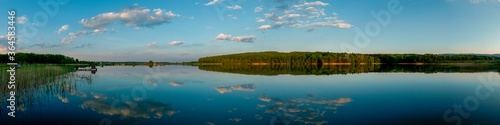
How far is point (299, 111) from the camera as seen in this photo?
14.7 m

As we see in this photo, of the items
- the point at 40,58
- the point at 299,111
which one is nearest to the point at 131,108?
the point at 299,111

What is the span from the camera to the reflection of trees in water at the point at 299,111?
41.5 ft

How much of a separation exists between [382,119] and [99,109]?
41.8 feet

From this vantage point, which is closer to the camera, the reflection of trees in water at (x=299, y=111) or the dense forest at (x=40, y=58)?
A: the reflection of trees in water at (x=299, y=111)

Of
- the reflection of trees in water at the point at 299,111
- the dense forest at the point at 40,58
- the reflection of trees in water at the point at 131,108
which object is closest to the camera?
the reflection of trees in water at the point at 299,111

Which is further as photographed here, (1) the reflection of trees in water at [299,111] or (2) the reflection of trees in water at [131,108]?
(2) the reflection of trees in water at [131,108]

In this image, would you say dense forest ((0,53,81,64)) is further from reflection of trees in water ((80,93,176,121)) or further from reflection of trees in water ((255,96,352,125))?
reflection of trees in water ((255,96,352,125))

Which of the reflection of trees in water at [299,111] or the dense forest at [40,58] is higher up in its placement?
the dense forest at [40,58]

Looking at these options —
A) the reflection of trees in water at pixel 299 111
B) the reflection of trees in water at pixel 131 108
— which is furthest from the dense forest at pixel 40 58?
the reflection of trees in water at pixel 299 111

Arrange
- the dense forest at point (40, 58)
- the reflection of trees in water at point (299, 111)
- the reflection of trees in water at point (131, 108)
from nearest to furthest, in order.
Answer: the reflection of trees in water at point (299, 111), the reflection of trees in water at point (131, 108), the dense forest at point (40, 58)

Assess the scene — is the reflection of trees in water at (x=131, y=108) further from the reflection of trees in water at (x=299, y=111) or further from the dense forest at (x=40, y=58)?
the dense forest at (x=40, y=58)

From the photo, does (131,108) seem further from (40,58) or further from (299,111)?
(40,58)

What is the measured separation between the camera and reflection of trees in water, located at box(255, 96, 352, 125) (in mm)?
12664

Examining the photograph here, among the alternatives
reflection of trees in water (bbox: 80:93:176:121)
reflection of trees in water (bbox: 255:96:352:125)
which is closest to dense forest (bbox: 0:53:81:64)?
reflection of trees in water (bbox: 80:93:176:121)
